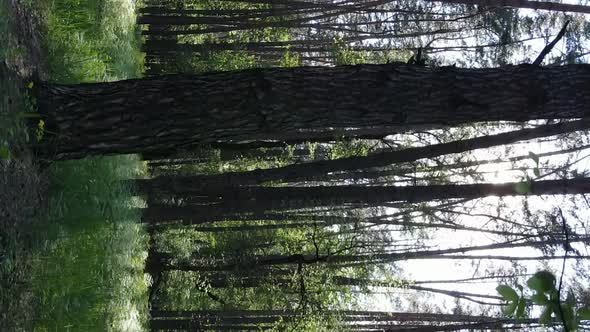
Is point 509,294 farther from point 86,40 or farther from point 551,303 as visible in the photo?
point 86,40

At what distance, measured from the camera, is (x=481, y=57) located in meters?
16.2

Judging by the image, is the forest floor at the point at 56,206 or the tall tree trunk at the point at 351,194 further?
the tall tree trunk at the point at 351,194

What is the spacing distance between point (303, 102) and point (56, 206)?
2930mm

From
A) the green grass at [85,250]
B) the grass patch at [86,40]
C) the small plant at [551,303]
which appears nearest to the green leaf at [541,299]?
the small plant at [551,303]

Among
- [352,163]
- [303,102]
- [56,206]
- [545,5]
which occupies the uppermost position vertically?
[545,5]

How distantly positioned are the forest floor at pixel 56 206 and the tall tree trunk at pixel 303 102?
526 millimetres

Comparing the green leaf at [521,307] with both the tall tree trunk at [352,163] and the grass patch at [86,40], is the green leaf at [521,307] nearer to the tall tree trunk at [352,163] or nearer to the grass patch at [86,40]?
the tall tree trunk at [352,163]

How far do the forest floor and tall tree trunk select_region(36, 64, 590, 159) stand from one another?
526 millimetres

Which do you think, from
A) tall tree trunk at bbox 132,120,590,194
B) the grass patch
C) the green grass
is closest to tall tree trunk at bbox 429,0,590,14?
tall tree trunk at bbox 132,120,590,194

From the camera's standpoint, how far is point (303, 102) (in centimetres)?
478

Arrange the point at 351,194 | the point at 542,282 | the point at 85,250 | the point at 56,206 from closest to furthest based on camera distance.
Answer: the point at 542,282 → the point at 56,206 → the point at 85,250 → the point at 351,194

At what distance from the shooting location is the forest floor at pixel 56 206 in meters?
5.00

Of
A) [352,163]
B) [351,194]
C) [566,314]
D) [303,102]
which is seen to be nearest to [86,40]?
[352,163]

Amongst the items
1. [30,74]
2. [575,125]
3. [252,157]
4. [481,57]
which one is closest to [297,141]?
[575,125]
